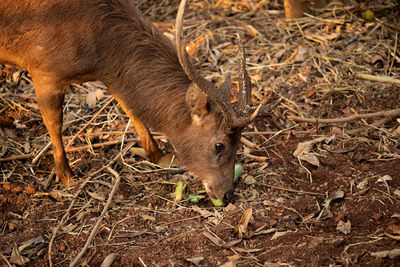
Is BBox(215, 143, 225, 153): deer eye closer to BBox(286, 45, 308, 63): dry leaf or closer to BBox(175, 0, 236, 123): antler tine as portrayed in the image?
BBox(175, 0, 236, 123): antler tine

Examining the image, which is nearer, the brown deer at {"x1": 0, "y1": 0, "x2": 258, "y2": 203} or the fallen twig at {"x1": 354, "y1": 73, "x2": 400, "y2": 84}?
the brown deer at {"x1": 0, "y1": 0, "x2": 258, "y2": 203}

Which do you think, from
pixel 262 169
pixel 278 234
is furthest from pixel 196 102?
pixel 278 234

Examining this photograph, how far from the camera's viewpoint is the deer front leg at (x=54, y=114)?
4891mm

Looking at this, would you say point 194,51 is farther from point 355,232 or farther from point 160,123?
point 355,232

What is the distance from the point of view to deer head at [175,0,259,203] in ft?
14.0

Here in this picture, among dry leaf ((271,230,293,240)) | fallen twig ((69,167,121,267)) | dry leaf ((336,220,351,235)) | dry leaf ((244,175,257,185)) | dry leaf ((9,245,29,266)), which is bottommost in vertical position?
dry leaf ((244,175,257,185))

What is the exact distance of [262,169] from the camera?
17.2 ft

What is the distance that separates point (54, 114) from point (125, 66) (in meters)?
1.03

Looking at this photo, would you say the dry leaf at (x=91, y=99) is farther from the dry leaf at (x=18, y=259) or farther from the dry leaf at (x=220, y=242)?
the dry leaf at (x=220, y=242)

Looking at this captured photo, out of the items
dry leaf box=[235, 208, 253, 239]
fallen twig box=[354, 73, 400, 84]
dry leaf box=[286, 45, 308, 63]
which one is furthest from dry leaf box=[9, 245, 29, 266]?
dry leaf box=[286, 45, 308, 63]

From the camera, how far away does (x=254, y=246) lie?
4.07 metres

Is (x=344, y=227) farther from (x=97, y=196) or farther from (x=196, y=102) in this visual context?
(x=97, y=196)

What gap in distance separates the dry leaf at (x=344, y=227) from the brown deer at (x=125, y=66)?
1144mm

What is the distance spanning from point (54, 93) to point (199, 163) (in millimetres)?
1771
